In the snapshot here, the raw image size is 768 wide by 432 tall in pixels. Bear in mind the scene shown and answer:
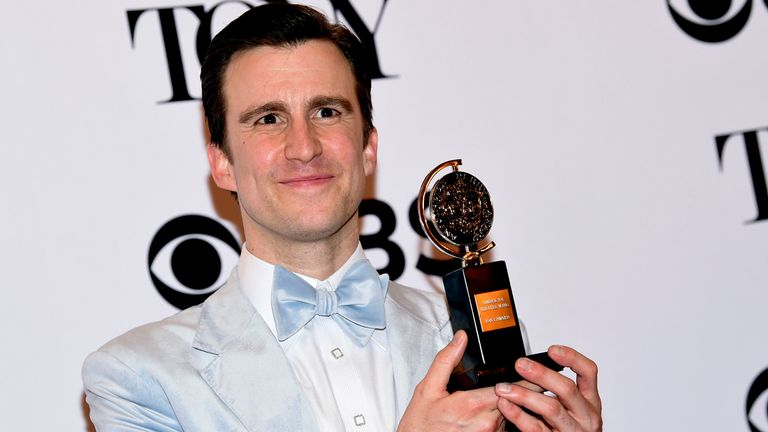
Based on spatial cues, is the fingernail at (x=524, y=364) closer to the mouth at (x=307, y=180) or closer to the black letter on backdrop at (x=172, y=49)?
the mouth at (x=307, y=180)

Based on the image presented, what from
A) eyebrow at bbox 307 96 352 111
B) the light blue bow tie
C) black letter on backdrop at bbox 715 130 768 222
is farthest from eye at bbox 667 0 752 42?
the light blue bow tie

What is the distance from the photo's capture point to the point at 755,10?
10.7 feet

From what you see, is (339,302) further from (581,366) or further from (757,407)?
(757,407)

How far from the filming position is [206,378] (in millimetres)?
2145

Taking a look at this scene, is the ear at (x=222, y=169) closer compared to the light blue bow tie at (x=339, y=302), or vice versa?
the light blue bow tie at (x=339, y=302)

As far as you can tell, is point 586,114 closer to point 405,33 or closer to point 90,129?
point 405,33

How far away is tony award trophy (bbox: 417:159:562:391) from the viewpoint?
6.25 feet

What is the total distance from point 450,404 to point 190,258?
1.23m

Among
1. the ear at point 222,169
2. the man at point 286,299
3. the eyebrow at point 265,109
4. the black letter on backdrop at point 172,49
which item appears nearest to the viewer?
the man at point 286,299

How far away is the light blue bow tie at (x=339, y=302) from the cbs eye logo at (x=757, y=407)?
4.66ft

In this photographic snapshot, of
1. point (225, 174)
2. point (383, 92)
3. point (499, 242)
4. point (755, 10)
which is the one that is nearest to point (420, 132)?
point (383, 92)

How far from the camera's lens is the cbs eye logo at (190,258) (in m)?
2.82

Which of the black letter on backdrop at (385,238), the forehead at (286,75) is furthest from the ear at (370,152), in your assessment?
the black letter on backdrop at (385,238)

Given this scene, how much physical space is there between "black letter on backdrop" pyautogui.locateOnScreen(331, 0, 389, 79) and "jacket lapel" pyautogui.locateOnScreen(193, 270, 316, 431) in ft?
3.20
